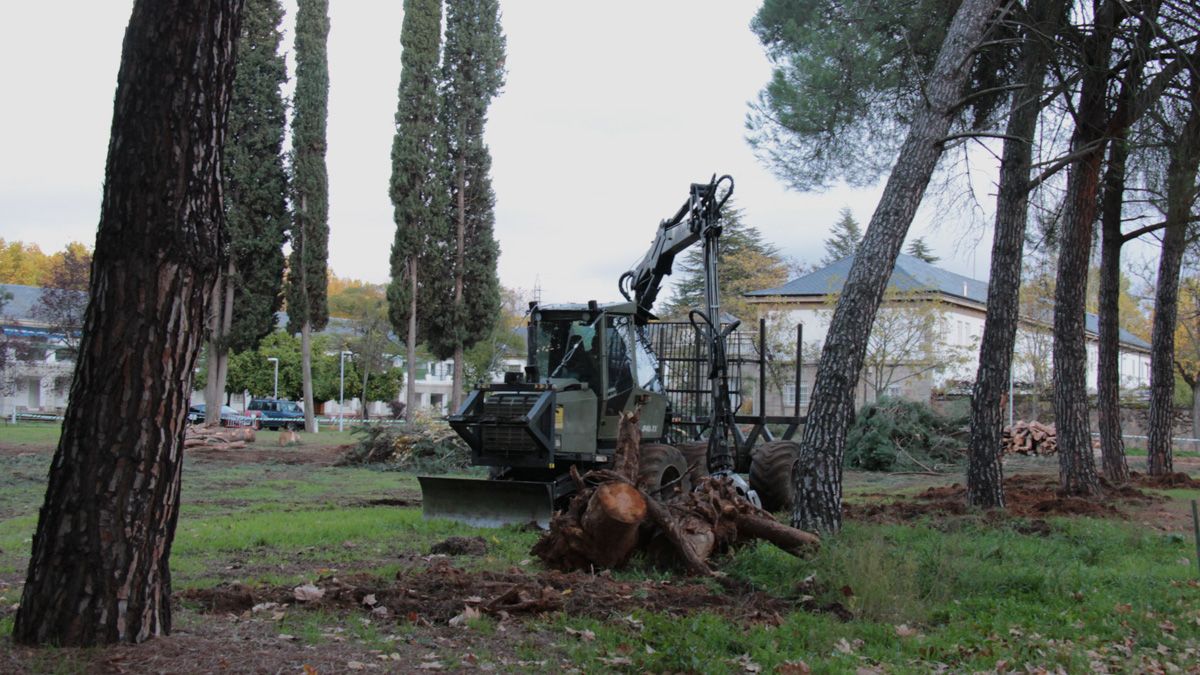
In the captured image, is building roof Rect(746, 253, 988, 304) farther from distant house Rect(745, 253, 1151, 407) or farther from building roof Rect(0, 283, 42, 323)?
building roof Rect(0, 283, 42, 323)

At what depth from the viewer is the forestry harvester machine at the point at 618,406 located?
11.8m

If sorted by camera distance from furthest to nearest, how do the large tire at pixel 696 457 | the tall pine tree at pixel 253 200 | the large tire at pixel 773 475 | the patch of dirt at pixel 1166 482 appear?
the tall pine tree at pixel 253 200 → the patch of dirt at pixel 1166 482 → the large tire at pixel 773 475 → the large tire at pixel 696 457

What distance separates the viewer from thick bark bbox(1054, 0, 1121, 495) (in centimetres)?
1502

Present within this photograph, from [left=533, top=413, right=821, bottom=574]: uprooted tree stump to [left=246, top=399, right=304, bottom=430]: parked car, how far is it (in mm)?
42989

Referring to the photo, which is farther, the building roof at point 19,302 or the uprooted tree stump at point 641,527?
the building roof at point 19,302

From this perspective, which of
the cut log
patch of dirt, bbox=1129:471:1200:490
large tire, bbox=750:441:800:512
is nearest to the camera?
the cut log

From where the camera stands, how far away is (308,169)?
3978cm

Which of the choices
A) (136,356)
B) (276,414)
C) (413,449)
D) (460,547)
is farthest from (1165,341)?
(276,414)

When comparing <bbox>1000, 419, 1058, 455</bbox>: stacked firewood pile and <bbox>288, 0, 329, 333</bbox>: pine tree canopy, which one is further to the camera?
<bbox>288, 0, 329, 333</bbox>: pine tree canopy

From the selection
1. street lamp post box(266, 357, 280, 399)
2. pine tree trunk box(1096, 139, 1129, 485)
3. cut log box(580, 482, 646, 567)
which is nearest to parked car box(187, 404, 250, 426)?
street lamp post box(266, 357, 280, 399)

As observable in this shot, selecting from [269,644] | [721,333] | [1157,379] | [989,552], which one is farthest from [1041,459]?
[269,644]

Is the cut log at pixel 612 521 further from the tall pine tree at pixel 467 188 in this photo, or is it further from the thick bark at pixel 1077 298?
the tall pine tree at pixel 467 188

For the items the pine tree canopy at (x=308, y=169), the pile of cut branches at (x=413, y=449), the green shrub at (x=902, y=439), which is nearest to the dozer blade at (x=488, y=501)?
the pile of cut branches at (x=413, y=449)

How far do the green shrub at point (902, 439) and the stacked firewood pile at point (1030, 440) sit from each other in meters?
4.74
